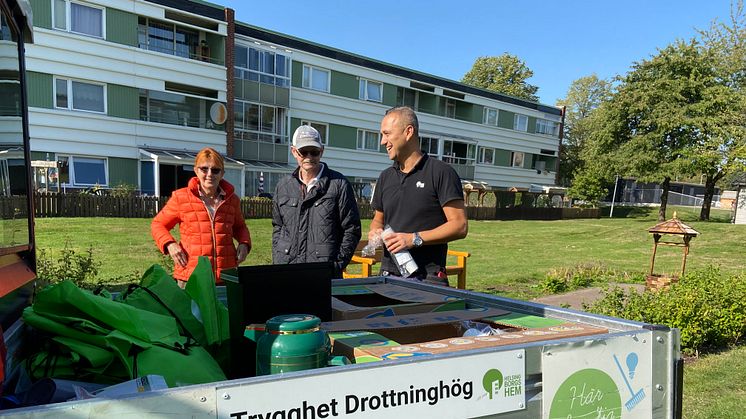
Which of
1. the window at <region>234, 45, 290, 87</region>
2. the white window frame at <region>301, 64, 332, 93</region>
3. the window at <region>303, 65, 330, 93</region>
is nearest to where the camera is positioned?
the window at <region>234, 45, 290, 87</region>

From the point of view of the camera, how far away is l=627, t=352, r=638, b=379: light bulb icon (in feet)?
5.41

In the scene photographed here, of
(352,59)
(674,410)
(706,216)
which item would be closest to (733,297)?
(674,410)

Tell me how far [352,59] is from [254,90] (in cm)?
686

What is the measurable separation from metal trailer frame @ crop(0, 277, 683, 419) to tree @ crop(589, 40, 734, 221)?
31.5 metres

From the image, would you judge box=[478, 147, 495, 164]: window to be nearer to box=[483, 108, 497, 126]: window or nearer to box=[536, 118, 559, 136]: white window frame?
box=[483, 108, 497, 126]: window

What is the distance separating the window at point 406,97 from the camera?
31.5 meters

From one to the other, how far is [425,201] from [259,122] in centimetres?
2355

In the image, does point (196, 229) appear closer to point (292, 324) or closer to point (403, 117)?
point (403, 117)

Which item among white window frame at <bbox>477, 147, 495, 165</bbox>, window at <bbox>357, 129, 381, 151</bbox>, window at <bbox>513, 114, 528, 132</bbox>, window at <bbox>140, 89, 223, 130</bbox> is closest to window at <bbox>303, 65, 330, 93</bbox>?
window at <bbox>357, 129, 381, 151</bbox>

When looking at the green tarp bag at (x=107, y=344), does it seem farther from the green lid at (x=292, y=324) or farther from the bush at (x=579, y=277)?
the bush at (x=579, y=277)

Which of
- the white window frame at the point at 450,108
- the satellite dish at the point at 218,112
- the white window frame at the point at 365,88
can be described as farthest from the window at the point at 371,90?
the satellite dish at the point at 218,112

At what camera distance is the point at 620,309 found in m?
5.28

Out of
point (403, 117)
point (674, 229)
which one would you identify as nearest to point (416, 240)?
point (403, 117)

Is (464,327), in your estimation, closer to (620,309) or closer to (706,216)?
(620,309)
